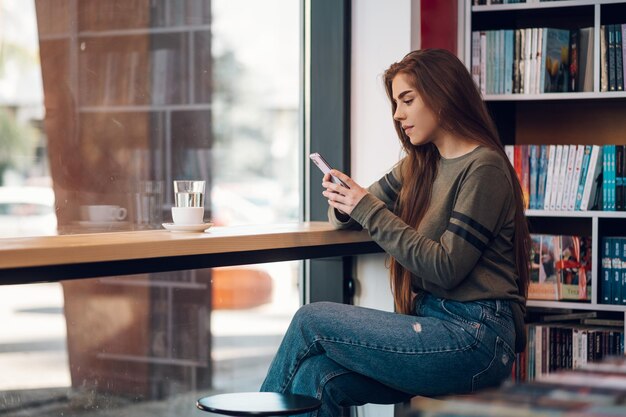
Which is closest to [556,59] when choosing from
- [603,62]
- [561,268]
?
[603,62]

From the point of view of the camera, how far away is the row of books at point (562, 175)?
324 centimetres

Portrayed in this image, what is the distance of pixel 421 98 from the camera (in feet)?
7.60

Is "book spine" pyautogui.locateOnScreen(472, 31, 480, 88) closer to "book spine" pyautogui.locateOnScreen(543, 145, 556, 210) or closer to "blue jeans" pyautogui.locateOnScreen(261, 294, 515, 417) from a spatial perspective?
"book spine" pyautogui.locateOnScreen(543, 145, 556, 210)

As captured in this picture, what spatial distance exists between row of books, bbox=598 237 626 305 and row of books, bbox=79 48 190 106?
158 cm

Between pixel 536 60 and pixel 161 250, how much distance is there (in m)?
1.90

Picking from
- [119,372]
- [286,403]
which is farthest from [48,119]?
[286,403]

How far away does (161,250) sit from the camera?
6.31 feet

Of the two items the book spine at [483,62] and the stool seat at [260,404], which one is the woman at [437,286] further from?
the book spine at [483,62]

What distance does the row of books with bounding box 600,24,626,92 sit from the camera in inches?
127

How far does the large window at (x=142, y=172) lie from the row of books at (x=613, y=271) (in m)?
1.10

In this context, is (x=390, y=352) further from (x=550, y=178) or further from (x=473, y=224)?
(x=550, y=178)

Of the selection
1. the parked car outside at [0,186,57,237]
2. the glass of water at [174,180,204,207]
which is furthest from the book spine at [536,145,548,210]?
the parked car outside at [0,186,57,237]

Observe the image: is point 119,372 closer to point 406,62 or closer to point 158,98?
point 158,98

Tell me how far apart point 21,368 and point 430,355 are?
1.14 m
